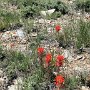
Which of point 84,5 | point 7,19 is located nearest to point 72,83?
point 7,19

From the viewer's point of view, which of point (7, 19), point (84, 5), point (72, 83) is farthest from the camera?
point (84, 5)

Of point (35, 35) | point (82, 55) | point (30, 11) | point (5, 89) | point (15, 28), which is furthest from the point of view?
point (30, 11)

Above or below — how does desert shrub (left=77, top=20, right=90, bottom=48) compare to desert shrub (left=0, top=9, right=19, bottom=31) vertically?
above

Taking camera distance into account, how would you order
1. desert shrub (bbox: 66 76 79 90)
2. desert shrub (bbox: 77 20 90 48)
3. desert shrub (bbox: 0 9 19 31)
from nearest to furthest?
desert shrub (bbox: 66 76 79 90) < desert shrub (bbox: 77 20 90 48) < desert shrub (bbox: 0 9 19 31)

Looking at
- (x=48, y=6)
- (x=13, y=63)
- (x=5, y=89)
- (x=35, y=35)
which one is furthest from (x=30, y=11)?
(x=5, y=89)

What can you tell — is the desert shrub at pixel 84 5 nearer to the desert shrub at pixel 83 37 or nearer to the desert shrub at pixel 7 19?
the desert shrub at pixel 7 19

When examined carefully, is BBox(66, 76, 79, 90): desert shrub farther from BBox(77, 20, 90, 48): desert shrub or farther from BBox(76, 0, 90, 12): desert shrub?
BBox(76, 0, 90, 12): desert shrub

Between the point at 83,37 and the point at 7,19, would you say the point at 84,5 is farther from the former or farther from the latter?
the point at 83,37

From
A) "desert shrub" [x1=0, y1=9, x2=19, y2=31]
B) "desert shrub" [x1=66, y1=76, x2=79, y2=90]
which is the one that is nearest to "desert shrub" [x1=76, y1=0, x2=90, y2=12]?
"desert shrub" [x1=0, y1=9, x2=19, y2=31]

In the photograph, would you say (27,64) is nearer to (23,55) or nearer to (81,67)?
(23,55)

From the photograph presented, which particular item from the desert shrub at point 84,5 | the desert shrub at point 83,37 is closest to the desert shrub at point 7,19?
the desert shrub at point 84,5

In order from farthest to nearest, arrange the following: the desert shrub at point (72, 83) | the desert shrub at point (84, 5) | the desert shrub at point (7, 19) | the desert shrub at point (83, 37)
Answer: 1. the desert shrub at point (84, 5)
2. the desert shrub at point (7, 19)
3. the desert shrub at point (83, 37)
4. the desert shrub at point (72, 83)

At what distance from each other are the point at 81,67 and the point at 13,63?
1.35 m

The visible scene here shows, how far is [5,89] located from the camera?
6.09 meters
